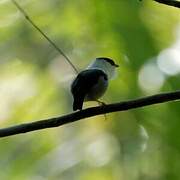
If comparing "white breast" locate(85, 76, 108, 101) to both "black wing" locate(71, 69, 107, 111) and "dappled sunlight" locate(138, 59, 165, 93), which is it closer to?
"black wing" locate(71, 69, 107, 111)

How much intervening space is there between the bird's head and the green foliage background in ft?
0.24

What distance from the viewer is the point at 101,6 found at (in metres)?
1.60

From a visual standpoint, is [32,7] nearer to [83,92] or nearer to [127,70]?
[127,70]

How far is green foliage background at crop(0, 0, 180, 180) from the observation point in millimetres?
1545

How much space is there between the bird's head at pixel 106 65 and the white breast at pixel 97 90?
0.27ft

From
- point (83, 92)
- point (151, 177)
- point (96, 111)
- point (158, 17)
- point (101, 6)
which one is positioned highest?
point (96, 111)

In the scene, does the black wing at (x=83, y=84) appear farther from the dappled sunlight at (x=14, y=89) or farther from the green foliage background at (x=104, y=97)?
the dappled sunlight at (x=14, y=89)

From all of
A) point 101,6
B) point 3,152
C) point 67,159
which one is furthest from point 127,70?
point 3,152

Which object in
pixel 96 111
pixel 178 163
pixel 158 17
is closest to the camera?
pixel 96 111

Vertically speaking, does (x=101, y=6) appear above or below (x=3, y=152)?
above

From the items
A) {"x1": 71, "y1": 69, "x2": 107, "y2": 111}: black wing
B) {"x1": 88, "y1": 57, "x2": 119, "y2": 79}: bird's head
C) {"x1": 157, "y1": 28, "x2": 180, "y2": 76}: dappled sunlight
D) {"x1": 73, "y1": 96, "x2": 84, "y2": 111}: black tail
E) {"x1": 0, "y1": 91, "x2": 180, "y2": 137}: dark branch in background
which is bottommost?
{"x1": 157, "y1": 28, "x2": 180, "y2": 76}: dappled sunlight

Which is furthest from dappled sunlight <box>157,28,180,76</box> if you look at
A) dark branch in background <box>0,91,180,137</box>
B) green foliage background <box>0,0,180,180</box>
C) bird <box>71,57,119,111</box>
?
dark branch in background <box>0,91,180,137</box>

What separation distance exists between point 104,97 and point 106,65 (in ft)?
0.54

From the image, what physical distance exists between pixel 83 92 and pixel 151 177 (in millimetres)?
358
